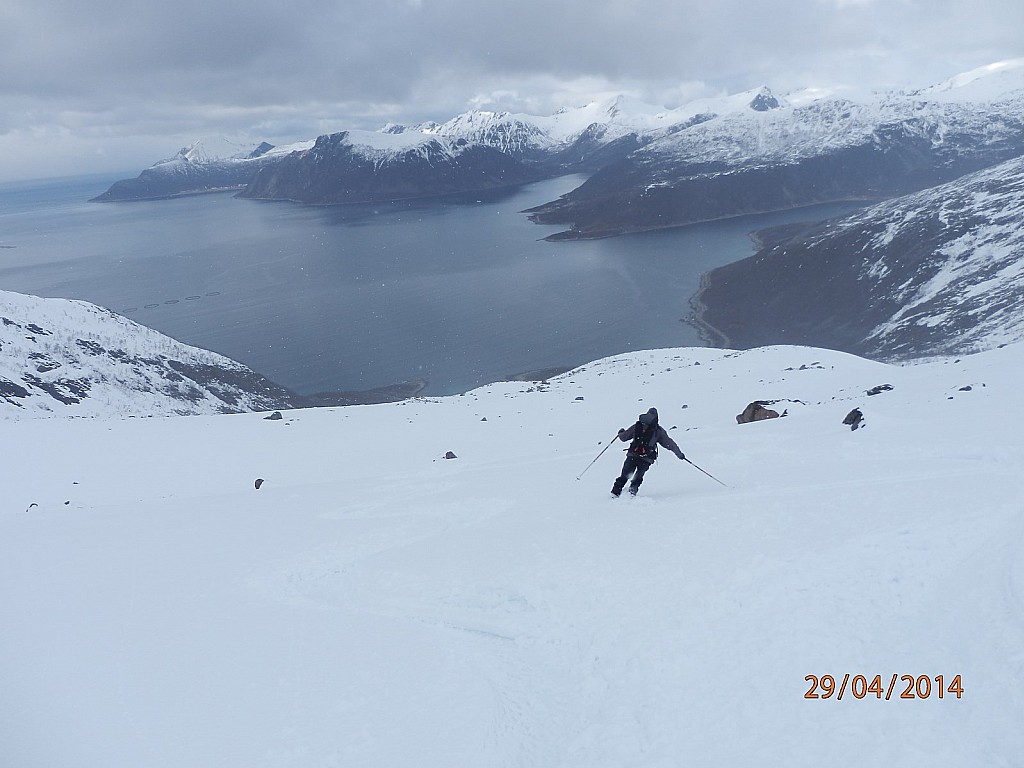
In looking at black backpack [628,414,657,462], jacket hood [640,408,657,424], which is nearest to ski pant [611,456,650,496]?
black backpack [628,414,657,462]

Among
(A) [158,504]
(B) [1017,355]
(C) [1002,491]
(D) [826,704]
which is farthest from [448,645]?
(B) [1017,355]

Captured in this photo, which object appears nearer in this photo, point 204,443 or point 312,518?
point 312,518

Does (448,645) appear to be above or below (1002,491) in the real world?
below

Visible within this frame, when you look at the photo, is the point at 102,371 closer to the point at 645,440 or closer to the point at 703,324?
the point at 645,440

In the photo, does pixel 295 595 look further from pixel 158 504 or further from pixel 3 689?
pixel 158 504
